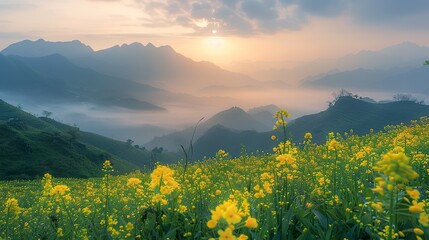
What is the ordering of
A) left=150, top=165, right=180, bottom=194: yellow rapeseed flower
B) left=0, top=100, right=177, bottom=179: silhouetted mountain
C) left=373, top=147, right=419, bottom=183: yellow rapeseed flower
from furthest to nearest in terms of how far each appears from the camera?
1. left=0, top=100, right=177, bottom=179: silhouetted mountain
2. left=150, top=165, right=180, bottom=194: yellow rapeseed flower
3. left=373, top=147, right=419, bottom=183: yellow rapeseed flower

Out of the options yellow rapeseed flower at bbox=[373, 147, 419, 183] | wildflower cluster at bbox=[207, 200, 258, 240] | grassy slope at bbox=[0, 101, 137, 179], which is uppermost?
yellow rapeseed flower at bbox=[373, 147, 419, 183]

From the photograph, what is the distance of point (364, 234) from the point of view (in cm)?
502

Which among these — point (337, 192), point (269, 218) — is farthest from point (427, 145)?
point (269, 218)

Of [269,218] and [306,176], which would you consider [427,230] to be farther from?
[306,176]

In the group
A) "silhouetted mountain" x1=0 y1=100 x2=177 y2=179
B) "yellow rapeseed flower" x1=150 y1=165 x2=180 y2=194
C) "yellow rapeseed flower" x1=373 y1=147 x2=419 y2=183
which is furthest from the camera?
"silhouetted mountain" x1=0 y1=100 x2=177 y2=179

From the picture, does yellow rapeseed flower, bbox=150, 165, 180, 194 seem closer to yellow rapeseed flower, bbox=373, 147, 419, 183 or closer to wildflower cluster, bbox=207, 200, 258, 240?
wildflower cluster, bbox=207, 200, 258, 240

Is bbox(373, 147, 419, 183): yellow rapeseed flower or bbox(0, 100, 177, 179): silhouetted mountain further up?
bbox(373, 147, 419, 183): yellow rapeseed flower

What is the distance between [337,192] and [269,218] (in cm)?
208

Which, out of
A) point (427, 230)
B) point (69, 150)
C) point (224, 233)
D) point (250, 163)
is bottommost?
point (69, 150)

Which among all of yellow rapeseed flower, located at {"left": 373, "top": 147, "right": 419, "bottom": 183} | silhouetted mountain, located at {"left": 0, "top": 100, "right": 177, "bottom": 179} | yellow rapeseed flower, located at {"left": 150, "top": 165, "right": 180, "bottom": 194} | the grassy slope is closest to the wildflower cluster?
yellow rapeseed flower, located at {"left": 373, "top": 147, "right": 419, "bottom": 183}

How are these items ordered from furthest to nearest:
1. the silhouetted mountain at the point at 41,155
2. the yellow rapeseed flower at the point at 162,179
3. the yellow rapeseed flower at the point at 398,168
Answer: the silhouetted mountain at the point at 41,155, the yellow rapeseed flower at the point at 162,179, the yellow rapeseed flower at the point at 398,168

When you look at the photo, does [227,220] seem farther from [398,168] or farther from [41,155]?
[41,155]

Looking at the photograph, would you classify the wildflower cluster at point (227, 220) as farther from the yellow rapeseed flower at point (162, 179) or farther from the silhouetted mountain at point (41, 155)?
the silhouetted mountain at point (41, 155)

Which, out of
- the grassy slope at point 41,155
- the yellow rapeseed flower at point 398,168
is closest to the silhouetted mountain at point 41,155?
the grassy slope at point 41,155
